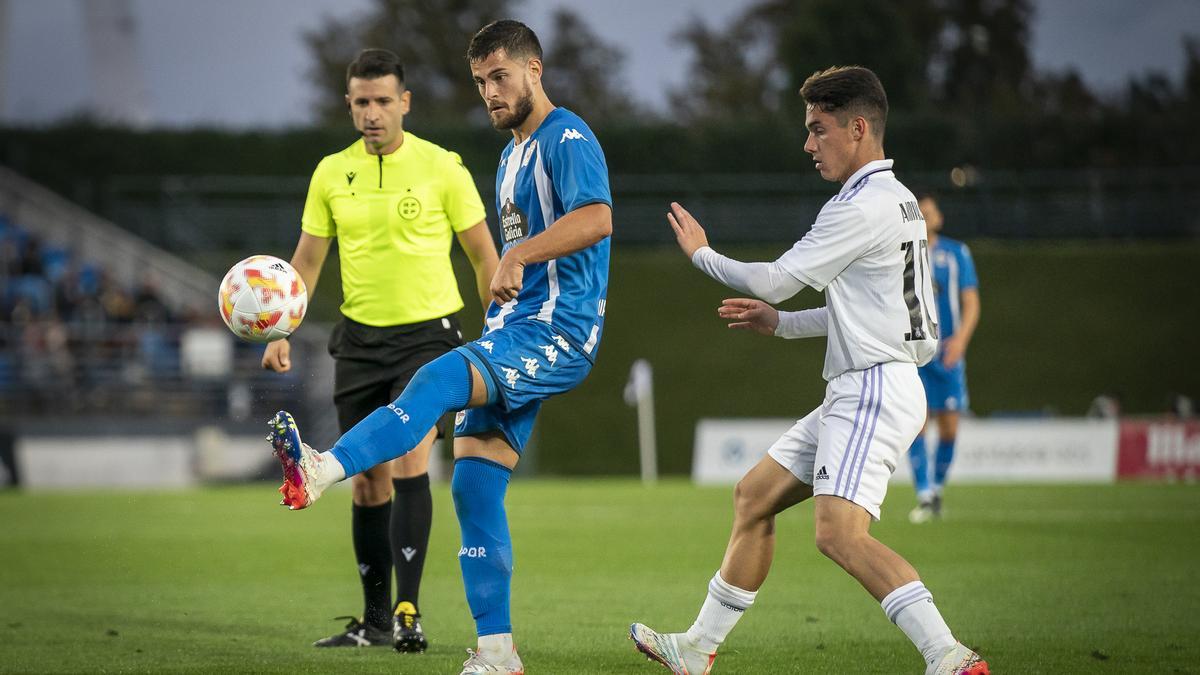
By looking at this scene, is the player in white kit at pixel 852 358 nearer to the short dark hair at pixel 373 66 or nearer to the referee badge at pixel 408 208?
the referee badge at pixel 408 208

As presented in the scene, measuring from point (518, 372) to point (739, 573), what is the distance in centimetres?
112

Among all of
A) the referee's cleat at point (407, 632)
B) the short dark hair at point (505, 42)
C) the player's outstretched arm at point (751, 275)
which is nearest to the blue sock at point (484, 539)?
the referee's cleat at point (407, 632)

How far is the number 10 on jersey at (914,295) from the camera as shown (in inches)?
194

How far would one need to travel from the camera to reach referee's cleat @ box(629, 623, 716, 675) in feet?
17.2

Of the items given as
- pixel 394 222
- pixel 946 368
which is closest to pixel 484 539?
pixel 394 222

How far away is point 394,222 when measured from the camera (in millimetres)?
6551

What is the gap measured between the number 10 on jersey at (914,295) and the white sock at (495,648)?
181cm

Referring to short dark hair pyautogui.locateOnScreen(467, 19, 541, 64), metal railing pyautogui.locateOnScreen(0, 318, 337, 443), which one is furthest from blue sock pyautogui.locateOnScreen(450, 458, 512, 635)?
metal railing pyautogui.locateOnScreen(0, 318, 337, 443)

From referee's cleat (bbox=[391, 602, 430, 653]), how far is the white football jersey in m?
2.25

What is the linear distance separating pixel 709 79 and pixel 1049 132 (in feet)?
73.3

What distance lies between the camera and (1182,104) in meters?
38.8

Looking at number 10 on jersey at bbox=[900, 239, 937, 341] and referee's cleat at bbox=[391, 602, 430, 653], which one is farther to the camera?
referee's cleat at bbox=[391, 602, 430, 653]

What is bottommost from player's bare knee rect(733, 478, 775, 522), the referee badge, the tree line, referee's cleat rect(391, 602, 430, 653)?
referee's cleat rect(391, 602, 430, 653)

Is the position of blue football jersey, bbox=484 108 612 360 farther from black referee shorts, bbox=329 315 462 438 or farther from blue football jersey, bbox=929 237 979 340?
blue football jersey, bbox=929 237 979 340
